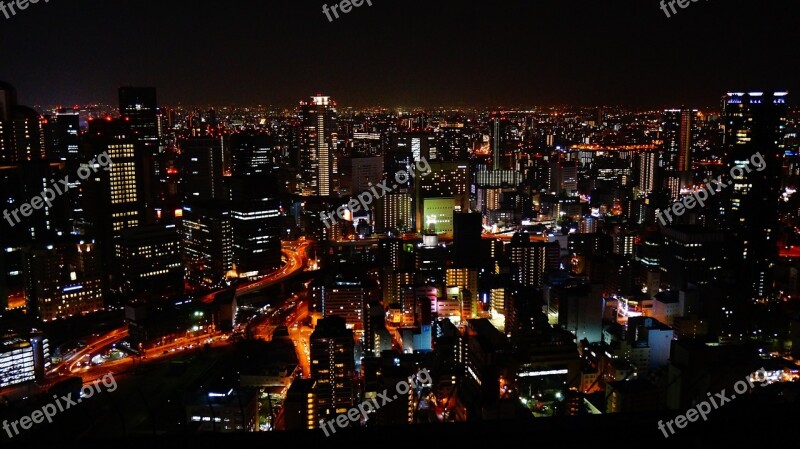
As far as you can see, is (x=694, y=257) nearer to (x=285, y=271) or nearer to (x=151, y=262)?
(x=285, y=271)

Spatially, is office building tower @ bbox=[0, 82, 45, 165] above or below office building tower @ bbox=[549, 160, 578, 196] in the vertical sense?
above

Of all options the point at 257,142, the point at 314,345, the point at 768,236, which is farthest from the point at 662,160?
the point at 314,345

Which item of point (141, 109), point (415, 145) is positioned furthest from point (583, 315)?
point (415, 145)

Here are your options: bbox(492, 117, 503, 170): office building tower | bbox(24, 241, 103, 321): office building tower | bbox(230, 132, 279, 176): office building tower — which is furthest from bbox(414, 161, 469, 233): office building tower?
bbox(24, 241, 103, 321): office building tower

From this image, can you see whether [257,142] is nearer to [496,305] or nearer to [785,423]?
[496,305]

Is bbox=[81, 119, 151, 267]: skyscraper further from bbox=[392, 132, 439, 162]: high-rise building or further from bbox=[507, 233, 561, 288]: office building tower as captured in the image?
bbox=[392, 132, 439, 162]: high-rise building

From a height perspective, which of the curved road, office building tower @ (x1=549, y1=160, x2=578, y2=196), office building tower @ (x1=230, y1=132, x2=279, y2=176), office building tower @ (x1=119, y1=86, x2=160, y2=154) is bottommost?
the curved road
